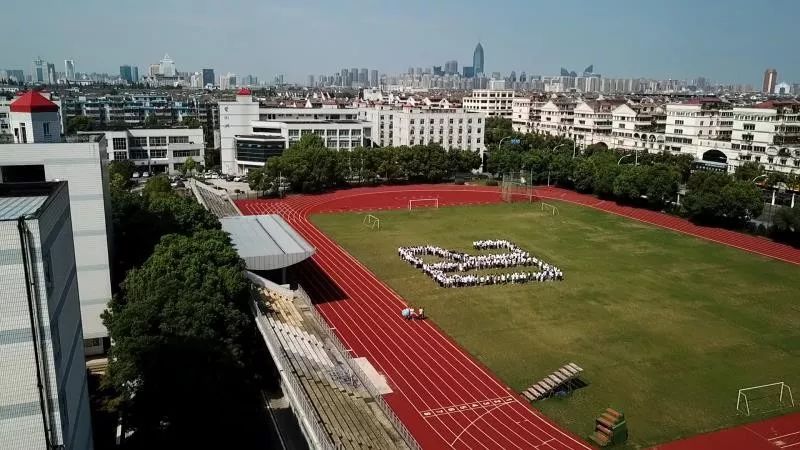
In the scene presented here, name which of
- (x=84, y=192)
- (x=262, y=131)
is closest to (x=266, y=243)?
(x=84, y=192)

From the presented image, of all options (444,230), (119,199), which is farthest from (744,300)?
(119,199)

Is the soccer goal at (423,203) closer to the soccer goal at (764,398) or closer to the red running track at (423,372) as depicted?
the red running track at (423,372)

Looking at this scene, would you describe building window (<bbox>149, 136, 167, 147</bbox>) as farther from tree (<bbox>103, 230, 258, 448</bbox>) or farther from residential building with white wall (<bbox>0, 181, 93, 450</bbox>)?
residential building with white wall (<bbox>0, 181, 93, 450</bbox>)

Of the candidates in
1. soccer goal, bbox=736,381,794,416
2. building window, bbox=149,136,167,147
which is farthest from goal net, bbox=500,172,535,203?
building window, bbox=149,136,167,147

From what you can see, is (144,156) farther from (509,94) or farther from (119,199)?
(509,94)

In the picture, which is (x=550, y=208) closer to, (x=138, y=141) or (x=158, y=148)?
(x=158, y=148)

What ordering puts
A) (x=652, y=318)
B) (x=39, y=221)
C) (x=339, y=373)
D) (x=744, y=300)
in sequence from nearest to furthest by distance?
(x=39, y=221)
(x=339, y=373)
(x=652, y=318)
(x=744, y=300)
